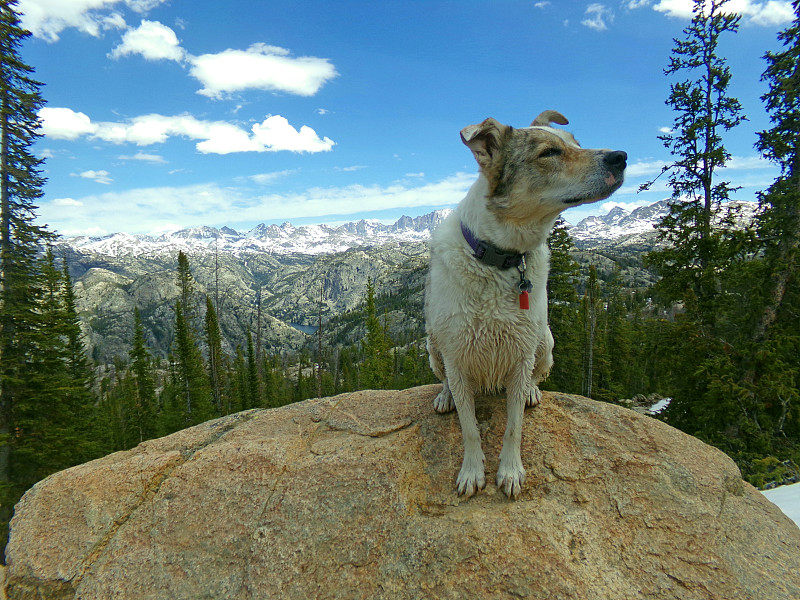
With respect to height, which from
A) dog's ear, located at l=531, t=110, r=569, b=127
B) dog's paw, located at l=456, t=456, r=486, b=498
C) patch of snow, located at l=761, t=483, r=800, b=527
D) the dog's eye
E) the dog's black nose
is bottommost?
patch of snow, located at l=761, t=483, r=800, b=527

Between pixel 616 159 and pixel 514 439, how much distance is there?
10.2ft

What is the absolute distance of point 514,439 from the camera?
4.32 m

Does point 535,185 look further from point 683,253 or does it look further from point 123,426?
point 123,426

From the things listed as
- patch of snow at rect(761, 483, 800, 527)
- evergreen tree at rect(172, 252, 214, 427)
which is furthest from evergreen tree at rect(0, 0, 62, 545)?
patch of snow at rect(761, 483, 800, 527)

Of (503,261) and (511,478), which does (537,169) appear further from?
(511,478)

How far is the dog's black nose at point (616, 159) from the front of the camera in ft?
12.0

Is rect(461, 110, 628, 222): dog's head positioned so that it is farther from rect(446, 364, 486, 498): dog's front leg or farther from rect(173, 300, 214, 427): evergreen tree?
rect(173, 300, 214, 427): evergreen tree

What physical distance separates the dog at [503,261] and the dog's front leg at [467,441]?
11 mm

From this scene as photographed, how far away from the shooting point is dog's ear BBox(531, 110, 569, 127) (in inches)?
190

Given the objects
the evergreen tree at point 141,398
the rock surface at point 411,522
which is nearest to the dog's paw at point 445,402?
the rock surface at point 411,522

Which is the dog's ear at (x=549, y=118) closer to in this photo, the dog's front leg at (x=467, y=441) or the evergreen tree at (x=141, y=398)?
the dog's front leg at (x=467, y=441)

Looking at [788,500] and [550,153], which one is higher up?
[550,153]

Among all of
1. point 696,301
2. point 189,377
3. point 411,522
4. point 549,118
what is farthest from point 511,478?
point 189,377

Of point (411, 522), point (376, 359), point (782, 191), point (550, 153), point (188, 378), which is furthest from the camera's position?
point (376, 359)
